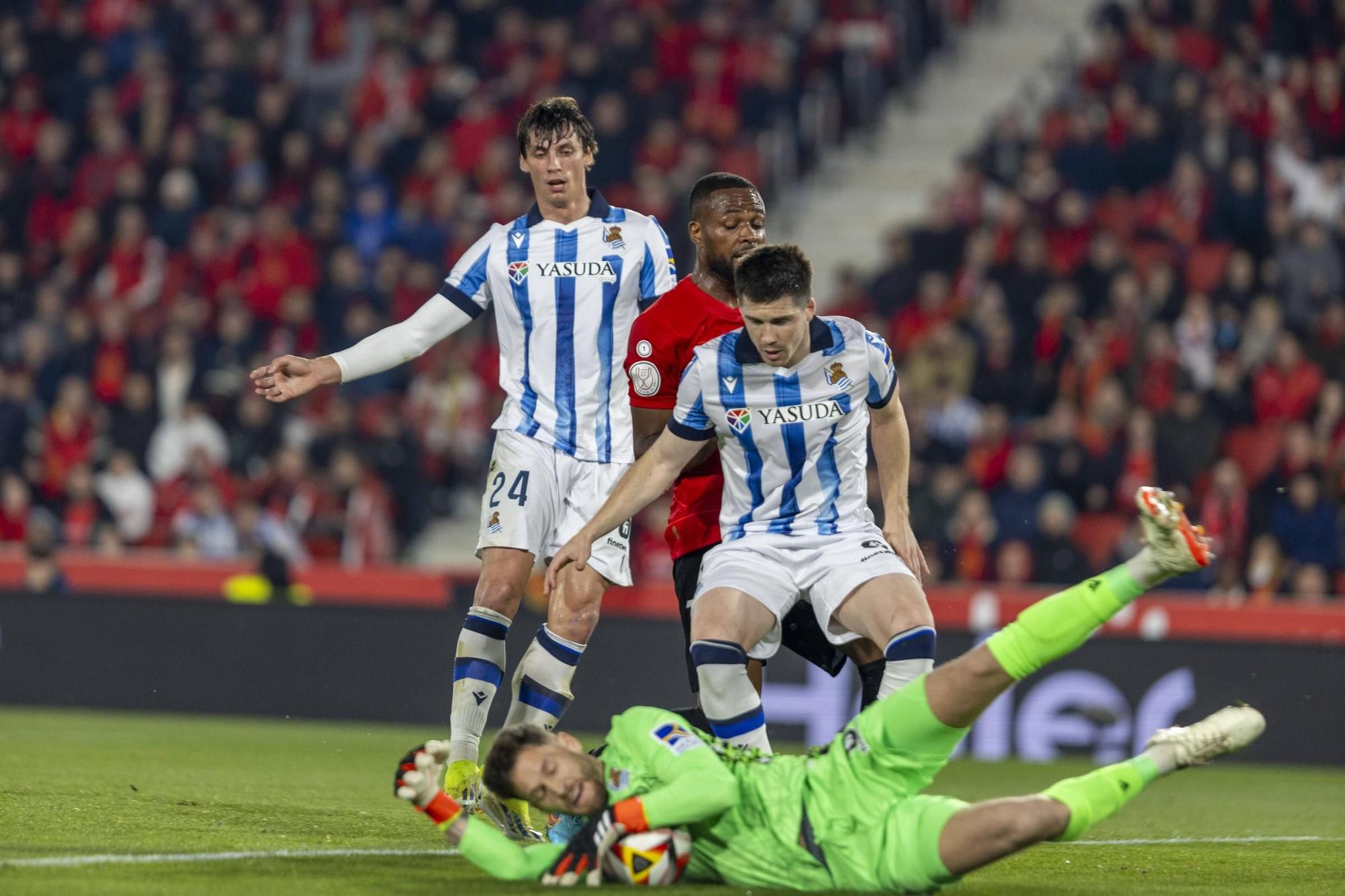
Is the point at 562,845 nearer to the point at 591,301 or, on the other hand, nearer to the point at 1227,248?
the point at 591,301

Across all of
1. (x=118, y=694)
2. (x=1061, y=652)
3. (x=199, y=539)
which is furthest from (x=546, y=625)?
(x=199, y=539)

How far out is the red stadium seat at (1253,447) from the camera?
1444 centimetres

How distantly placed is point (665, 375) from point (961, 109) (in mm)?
13378

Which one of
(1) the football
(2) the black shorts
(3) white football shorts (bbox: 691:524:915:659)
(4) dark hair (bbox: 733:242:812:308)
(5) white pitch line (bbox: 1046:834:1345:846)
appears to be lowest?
(5) white pitch line (bbox: 1046:834:1345:846)

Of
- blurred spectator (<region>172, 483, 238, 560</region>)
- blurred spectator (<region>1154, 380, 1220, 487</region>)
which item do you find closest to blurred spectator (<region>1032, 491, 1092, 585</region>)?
blurred spectator (<region>1154, 380, 1220, 487</region>)

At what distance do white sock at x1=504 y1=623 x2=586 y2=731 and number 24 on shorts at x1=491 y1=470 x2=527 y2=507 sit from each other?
0.50 metres

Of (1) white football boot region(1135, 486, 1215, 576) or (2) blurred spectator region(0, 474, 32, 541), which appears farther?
(2) blurred spectator region(0, 474, 32, 541)

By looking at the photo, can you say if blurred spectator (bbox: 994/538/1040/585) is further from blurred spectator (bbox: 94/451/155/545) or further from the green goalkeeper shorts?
the green goalkeeper shorts

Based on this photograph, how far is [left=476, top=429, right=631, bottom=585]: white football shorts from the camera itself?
24.6 feet

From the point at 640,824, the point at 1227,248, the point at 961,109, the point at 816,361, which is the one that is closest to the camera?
the point at 640,824

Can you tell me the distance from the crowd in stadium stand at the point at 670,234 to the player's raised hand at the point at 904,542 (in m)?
7.02

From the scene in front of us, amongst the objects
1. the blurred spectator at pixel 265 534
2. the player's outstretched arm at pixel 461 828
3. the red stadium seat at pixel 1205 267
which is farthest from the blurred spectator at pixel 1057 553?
the player's outstretched arm at pixel 461 828

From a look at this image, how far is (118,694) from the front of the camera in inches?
547

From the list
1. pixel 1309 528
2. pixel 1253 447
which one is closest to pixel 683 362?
pixel 1309 528
